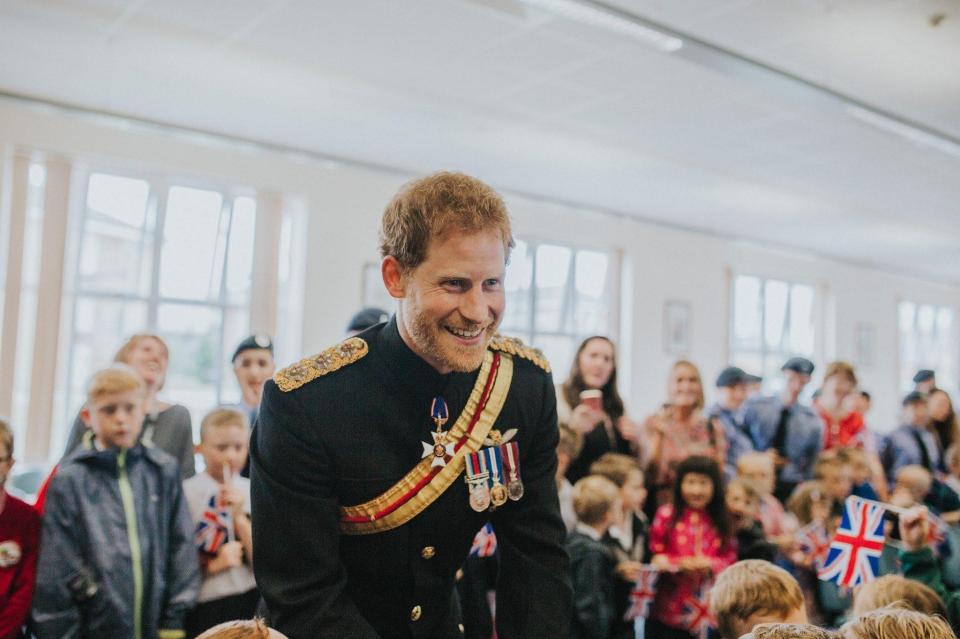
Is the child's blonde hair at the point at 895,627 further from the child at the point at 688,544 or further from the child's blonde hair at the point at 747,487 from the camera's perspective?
the child's blonde hair at the point at 747,487

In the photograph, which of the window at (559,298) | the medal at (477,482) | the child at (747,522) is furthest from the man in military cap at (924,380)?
the medal at (477,482)

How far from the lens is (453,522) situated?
146 cm

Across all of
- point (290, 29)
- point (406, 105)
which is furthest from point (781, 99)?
point (290, 29)

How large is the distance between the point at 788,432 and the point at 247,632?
477 cm

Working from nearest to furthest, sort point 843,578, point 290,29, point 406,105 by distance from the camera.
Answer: point 843,578
point 290,29
point 406,105

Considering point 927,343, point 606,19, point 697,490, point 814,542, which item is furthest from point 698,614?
point 927,343

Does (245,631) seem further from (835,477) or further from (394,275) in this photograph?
(835,477)

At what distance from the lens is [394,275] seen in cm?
137

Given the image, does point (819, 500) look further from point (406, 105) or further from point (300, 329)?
point (300, 329)

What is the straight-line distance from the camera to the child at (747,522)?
360cm

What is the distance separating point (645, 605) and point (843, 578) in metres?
1.00

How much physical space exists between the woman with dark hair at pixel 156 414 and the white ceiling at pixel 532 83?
1.91 metres

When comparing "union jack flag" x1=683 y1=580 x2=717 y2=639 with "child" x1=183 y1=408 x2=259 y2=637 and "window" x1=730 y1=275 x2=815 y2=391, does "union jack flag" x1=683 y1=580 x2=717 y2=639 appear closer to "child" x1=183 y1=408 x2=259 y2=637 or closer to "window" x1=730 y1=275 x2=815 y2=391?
"child" x1=183 y1=408 x2=259 y2=637

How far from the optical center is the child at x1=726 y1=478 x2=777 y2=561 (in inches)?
142
